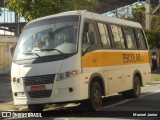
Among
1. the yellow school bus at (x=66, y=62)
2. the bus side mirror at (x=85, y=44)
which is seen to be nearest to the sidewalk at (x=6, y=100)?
the yellow school bus at (x=66, y=62)

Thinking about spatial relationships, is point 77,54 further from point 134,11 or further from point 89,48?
point 134,11

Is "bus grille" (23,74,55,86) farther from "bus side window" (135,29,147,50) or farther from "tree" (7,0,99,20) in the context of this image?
"bus side window" (135,29,147,50)

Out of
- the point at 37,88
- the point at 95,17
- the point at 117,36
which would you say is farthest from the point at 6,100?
the point at 95,17

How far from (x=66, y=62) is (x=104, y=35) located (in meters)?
2.36

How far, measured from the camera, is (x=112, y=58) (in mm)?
13477

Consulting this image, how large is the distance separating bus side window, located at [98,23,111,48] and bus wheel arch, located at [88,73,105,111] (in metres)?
1.17

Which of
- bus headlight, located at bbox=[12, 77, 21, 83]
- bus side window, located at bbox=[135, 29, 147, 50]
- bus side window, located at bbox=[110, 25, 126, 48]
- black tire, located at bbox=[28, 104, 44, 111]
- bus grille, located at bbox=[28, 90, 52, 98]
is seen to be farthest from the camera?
bus side window, located at bbox=[135, 29, 147, 50]

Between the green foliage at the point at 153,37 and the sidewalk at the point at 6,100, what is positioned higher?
the green foliage at the point at 153,37

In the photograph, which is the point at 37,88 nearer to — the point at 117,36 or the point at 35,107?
the point at 35,107

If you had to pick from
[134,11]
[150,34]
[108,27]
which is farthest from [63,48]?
[134,11]

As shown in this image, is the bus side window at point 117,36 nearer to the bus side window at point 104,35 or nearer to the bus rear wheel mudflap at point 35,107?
the bus side window at point 104,35

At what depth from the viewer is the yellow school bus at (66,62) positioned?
36.8ft

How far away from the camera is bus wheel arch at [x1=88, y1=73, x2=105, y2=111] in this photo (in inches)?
463

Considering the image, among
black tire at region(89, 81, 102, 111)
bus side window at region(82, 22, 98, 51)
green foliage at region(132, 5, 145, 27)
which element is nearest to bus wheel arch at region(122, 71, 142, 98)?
black tire at region(89, 81, 102, 111)
